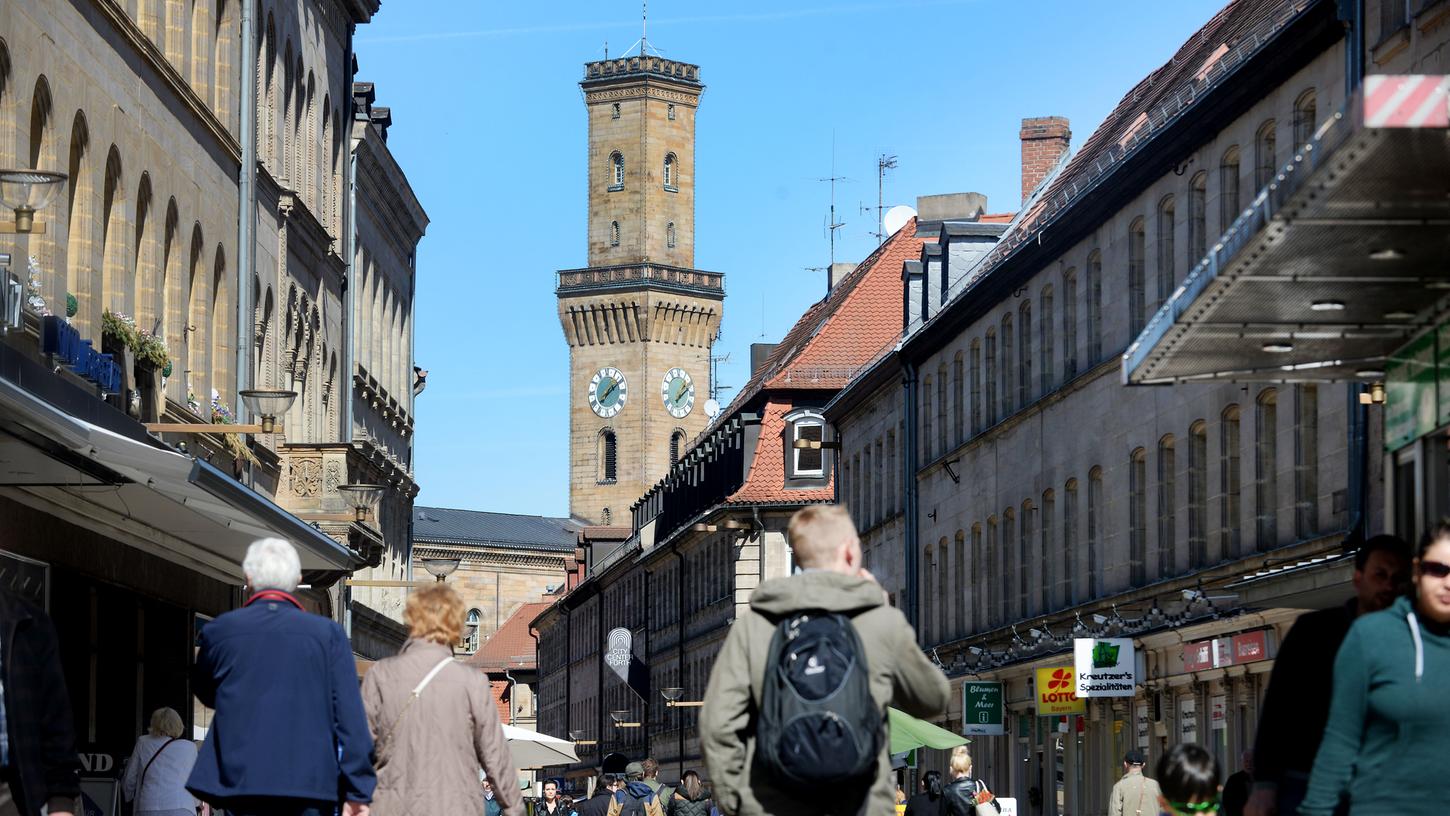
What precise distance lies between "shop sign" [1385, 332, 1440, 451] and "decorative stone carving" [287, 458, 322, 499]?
2770cm

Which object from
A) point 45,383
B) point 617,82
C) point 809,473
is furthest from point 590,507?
point 45,383

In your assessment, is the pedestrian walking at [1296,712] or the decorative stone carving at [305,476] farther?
the decorative stone carving at [305,476]

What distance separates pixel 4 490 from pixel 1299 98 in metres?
15.5

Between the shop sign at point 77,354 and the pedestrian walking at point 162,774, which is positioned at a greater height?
the shop sign at point 77,354

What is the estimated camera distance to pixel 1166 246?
117ft

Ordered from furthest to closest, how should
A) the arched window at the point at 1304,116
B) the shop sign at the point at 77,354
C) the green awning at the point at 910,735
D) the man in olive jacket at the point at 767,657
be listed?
the arched window at the point at 1304,116
the green awning at the point at 910,735
the shop sign at the point at 77,354
the man in olive jacket at the point at 767,657

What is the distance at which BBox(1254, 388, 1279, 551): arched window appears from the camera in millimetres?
31312

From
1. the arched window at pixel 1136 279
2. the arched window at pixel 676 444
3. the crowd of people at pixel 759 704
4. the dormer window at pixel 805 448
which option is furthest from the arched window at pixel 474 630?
the crowd of people at pixel 759 704

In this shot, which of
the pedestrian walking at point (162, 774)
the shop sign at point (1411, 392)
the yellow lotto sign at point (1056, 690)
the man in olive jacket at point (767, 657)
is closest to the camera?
the man in olive jacket at point (767, 657)

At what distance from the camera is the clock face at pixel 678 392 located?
151 meters

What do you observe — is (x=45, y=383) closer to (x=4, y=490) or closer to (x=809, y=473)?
(x=4, y=490)

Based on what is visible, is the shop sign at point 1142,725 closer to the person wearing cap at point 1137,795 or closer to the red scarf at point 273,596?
the person wearing cap at point 1137,795

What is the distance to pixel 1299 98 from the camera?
3052 cm

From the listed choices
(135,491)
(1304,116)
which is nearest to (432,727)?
(135,491)
